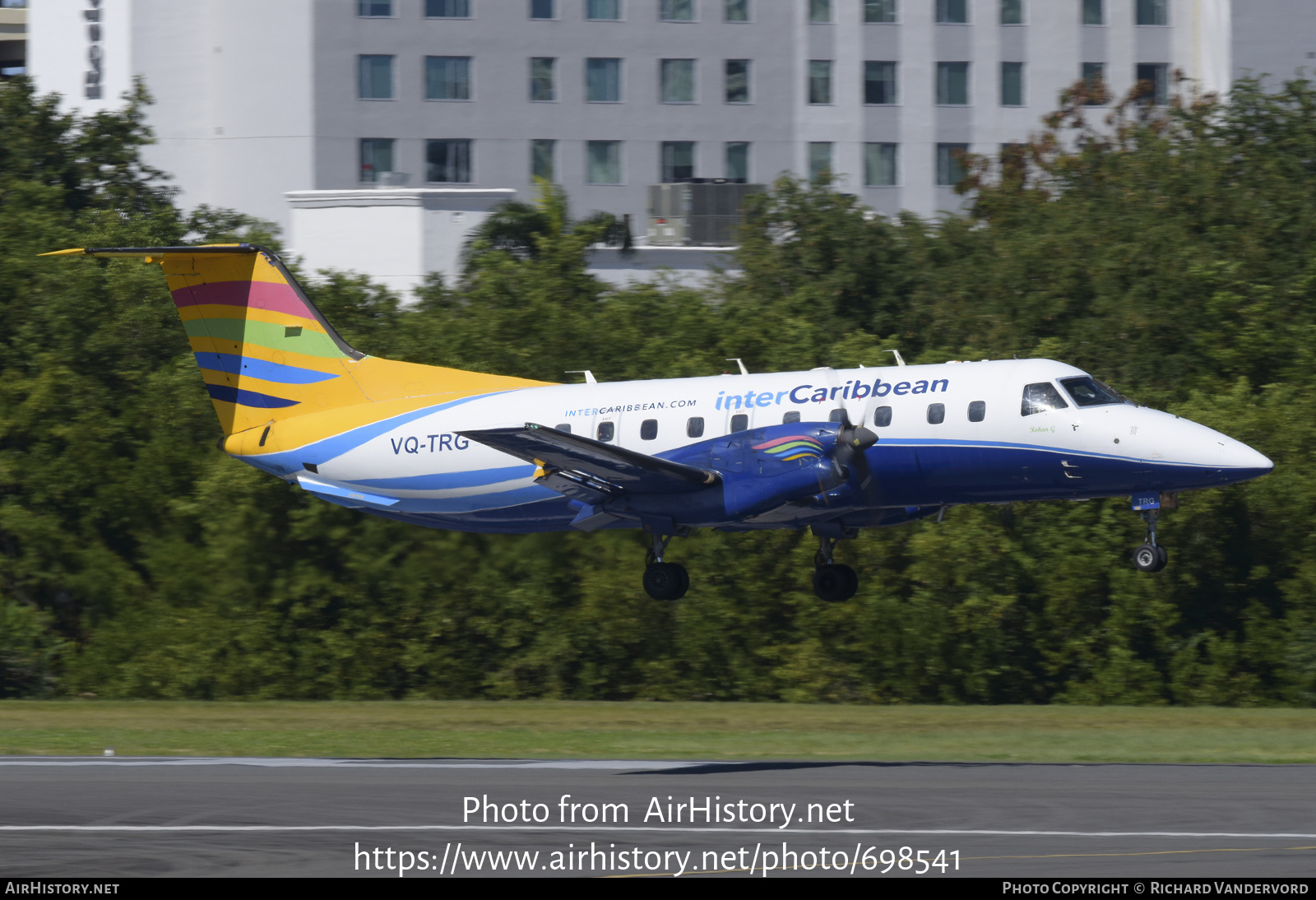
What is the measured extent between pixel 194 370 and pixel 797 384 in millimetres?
18623

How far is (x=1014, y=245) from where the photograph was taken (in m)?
42.2

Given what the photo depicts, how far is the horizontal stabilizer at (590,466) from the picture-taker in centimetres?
2264

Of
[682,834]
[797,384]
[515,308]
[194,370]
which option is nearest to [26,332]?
[194,370]

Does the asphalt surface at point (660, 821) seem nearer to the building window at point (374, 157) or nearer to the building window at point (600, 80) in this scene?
the building window at point (374, 157)

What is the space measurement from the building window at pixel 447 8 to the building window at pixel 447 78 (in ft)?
5.20

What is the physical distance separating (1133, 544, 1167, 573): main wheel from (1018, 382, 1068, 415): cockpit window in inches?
88.4

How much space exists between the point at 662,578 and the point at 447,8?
145 ft

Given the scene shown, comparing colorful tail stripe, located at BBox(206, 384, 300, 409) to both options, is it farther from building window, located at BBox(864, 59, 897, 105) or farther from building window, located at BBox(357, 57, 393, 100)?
building window, located at BBox(864, 59, 897, 105)

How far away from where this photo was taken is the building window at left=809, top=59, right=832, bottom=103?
228 ft

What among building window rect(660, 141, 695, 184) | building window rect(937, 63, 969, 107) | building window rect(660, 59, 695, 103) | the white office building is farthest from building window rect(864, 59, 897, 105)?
building window rect(660, 141, 695, 184)

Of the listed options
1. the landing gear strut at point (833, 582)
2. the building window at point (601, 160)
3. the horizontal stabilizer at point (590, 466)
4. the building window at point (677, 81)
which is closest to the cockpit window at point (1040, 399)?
the landing gear strut at point (833, 582)

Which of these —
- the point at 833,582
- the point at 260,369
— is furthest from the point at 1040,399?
the point at 260,369
